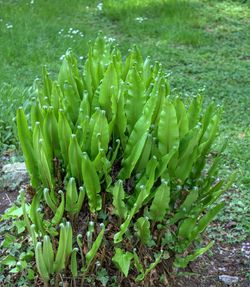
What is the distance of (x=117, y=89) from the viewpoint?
121 inches

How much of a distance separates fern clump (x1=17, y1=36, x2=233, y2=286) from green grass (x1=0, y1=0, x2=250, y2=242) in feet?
4.63

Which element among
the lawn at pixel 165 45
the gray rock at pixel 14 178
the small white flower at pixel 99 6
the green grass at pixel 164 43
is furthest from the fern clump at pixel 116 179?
the small white flower at pixel 99 6

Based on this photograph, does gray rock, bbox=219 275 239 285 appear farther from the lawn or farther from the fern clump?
the lawn

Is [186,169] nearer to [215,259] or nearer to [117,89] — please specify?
[117,89]

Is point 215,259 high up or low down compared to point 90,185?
down

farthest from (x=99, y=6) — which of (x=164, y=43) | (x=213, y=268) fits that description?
(x=213, y=268)

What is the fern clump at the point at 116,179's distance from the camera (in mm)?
2820

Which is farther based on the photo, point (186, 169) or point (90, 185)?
point (186, 169)

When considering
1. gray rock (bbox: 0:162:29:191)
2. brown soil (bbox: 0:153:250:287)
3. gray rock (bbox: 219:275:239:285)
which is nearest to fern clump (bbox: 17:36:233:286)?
brown soil (bbox: 0:153:250:287)

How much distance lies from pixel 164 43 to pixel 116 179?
516 cm

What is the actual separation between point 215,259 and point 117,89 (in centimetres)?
136

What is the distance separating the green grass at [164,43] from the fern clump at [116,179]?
1412 millimetres

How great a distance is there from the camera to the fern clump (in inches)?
111

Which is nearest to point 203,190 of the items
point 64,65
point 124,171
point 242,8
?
point 124,171
